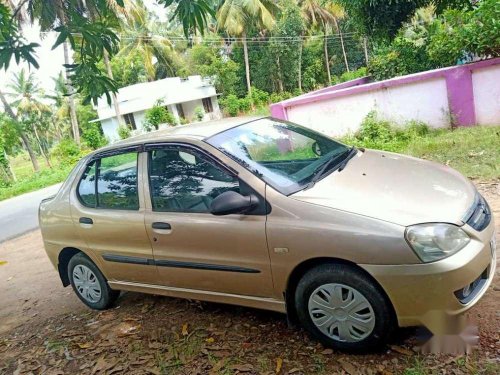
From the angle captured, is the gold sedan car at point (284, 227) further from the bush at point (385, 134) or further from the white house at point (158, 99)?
the white house at point (158, 99)

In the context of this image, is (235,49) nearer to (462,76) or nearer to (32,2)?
(462,76)

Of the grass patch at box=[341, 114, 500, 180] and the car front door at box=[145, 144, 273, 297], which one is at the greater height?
the car front door at box=[145, 144, 273, 297]

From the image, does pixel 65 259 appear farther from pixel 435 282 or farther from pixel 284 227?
pixel 435 282

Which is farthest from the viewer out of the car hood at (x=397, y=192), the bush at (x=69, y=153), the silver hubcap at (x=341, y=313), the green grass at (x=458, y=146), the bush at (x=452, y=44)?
the bush at (x=69, y=153)

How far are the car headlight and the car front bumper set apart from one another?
0.04m

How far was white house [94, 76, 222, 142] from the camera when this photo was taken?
31797 mm

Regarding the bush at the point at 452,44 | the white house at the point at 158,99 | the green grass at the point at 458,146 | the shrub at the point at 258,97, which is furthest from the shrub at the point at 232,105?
the green grass at the point at 458,146

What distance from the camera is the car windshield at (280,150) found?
314cm

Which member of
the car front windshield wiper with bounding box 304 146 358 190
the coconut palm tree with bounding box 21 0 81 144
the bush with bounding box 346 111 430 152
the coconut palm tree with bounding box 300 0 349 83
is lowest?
the bush with bounding box 346 111 430 152

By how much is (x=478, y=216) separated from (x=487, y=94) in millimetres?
6056

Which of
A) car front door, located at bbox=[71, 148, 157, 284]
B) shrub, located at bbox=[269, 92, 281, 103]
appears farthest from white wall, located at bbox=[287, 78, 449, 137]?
shrub, located at bbox=[269, 92, 281, 103]

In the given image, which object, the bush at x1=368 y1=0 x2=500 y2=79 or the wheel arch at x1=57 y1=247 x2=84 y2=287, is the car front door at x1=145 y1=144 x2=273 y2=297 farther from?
the bush at x1=368 y1=0 x2=500 y2=79

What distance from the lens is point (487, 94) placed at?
25.8 feet

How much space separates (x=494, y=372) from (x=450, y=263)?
68 cm
